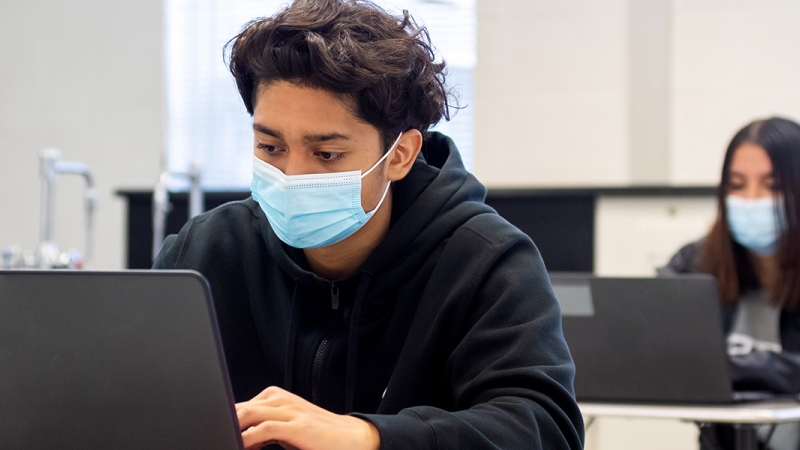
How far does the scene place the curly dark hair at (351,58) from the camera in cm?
106

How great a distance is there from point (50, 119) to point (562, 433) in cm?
356

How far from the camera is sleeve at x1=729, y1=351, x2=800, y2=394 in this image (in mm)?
1820

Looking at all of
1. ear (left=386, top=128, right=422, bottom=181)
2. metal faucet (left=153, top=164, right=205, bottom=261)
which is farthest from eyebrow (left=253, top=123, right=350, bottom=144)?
metal faucet (left=153, top=164, right=205, bottom=261)

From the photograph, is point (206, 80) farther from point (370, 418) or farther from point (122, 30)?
point (370, 418)

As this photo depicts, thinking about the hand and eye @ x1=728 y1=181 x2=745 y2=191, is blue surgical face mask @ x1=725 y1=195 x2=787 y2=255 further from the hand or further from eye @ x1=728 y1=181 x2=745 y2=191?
the hand

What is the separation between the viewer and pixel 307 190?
1.12 metres

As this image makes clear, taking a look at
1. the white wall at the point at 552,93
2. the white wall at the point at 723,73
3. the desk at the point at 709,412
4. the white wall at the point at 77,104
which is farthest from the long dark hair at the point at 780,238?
the white wall at the point at 77,104

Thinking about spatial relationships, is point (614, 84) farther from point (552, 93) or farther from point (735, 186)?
point (735, 186)

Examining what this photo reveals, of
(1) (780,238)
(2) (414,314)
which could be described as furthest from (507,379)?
(1) (780,238)

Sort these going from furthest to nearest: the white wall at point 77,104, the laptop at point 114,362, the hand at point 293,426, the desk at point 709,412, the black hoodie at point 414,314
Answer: the white wall at point 77,104
the desk at point 709,412
the black hoodie at point 414,314
the hand at point 293,426
the laptop at point 114,362

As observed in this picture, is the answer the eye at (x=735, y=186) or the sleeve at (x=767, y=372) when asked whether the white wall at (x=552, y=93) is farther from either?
the sleeve at (x=767, y=372)

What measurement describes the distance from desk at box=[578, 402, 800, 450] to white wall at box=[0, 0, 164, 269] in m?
2.82

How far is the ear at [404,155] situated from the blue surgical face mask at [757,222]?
1.36m

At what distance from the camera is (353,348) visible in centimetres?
111
